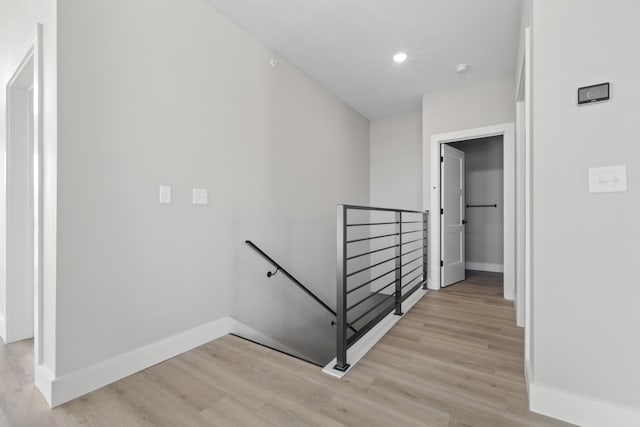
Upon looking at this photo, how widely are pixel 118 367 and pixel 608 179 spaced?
2759mm

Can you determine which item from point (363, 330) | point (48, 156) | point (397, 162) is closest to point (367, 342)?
point (363, 330)

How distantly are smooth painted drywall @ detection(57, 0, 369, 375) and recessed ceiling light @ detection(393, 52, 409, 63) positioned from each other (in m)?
1.13

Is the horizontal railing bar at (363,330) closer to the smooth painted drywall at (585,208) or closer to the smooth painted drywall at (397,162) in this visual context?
the smooth painted drywall at (585,208)

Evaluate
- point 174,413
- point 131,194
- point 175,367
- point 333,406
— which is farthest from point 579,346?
point 131,194

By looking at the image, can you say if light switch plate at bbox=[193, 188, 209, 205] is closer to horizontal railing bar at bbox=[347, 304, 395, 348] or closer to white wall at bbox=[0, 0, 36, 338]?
white wall at bbox=[0, 0, 36, 338]

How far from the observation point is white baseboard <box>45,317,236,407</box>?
146 centimetres

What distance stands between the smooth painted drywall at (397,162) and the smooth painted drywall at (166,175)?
6.95 ft

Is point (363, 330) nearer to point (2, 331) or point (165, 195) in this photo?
point (165, 195)

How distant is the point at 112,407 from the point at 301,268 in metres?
2.01

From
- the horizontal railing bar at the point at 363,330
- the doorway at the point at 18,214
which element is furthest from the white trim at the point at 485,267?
the doorway at the point at 18,214

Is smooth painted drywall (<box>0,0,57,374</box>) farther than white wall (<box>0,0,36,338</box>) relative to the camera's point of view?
No

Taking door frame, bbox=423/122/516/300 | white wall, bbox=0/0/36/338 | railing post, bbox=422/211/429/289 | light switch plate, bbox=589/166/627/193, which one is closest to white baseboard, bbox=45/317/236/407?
white wall, bbox=0/0/36/338

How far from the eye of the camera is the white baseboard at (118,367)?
1.46 metres

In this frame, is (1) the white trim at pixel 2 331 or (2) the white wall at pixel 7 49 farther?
(1) the white trim at pixel 2 331
